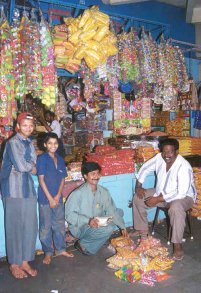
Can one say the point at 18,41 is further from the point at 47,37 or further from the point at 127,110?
the point at 127,110

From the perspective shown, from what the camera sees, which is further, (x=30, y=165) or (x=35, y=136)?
(x=35, y=136)

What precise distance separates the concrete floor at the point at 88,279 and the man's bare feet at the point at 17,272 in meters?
0.06

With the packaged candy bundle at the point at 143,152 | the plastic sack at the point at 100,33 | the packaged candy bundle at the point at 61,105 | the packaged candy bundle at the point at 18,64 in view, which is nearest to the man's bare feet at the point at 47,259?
the packaged candy bundle at the point at 18,64

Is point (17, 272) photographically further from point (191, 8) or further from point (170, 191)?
point (191, 8)

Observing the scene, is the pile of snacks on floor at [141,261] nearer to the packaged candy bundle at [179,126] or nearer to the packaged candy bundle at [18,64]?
the packaged candy bundle at [18,64]

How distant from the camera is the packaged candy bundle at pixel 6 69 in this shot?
12.2 feet

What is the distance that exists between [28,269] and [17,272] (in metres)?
0.13

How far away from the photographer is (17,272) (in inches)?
136

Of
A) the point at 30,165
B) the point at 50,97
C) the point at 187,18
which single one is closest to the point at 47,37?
the point at 50,97

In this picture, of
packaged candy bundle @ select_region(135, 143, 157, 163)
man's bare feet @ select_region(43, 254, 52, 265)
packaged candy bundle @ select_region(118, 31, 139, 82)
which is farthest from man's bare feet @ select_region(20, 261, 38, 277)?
packaged candy bundle @ select_region(118, 31, 139, 82)

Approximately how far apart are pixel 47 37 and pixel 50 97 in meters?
0.76

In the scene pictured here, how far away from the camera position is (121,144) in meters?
5.50

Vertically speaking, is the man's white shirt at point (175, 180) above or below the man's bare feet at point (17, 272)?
above

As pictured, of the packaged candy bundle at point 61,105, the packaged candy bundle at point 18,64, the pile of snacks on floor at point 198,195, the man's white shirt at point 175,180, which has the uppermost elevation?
the packaged candy bundle at point 18,64
